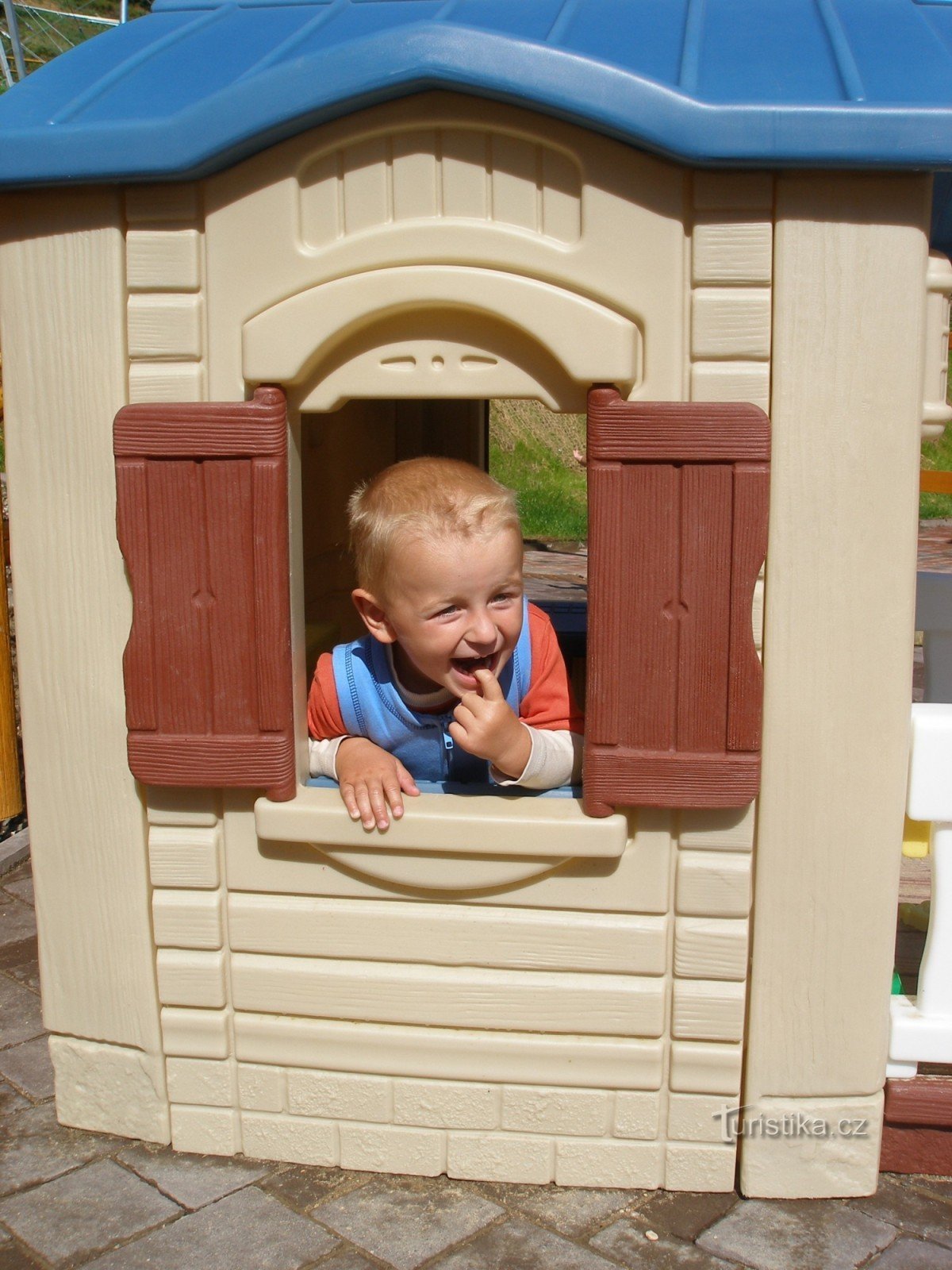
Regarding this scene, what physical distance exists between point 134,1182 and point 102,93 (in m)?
2.21

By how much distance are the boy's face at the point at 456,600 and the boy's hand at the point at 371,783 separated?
21cm

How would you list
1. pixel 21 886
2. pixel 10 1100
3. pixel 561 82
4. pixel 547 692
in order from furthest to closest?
pixel 21 886 < pixel 10 1100 < pixel 547 692 < pixel 561 82

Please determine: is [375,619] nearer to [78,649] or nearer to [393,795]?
[393,795]

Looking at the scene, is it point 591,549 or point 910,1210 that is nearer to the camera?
point 591,549

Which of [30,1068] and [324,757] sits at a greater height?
[324,757]

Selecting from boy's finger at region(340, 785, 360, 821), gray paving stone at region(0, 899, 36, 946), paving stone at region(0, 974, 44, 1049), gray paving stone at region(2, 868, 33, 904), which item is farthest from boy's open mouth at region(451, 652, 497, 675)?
gray paving stone at region(2, 868, 33, 904)

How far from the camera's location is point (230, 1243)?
7.54ft

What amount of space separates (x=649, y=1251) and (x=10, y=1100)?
156 cm

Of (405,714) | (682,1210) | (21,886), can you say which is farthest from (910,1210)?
(21,886)

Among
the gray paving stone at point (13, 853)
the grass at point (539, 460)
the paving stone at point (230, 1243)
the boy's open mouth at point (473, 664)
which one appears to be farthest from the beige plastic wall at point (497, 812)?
the grass at point (539, 460)

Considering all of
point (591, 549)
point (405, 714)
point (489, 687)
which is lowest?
point (405, 714)

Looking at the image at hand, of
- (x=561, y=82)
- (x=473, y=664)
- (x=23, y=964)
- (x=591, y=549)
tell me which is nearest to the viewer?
(x=561, y=82)

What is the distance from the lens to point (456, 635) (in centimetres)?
240

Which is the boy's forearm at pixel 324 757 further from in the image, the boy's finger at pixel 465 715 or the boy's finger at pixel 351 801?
the boy's finger at pixel 465 715
